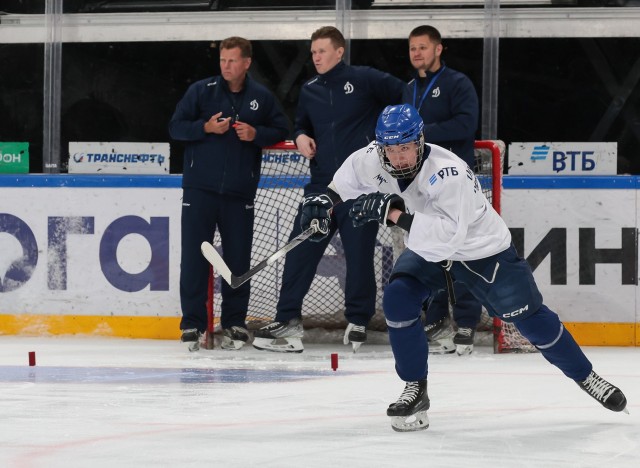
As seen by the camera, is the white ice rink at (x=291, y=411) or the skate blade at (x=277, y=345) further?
the skate blade at (x=277, y=345)

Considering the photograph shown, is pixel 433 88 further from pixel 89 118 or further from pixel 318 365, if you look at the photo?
pixel 89 118

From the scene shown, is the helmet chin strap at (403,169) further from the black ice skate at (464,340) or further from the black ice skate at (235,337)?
the black ice skate at (235,337)

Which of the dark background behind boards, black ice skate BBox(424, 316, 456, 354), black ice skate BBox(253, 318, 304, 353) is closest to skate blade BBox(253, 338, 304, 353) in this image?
black ice skate BBox(253, 318, 304, 353)

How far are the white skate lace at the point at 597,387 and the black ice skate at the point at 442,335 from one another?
1.86 metres

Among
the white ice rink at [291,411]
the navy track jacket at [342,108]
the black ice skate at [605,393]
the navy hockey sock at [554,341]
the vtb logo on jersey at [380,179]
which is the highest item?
the navy track jacket at [342,108]

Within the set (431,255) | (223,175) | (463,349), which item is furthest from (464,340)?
(431,255)

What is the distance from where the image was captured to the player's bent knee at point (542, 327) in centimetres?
383

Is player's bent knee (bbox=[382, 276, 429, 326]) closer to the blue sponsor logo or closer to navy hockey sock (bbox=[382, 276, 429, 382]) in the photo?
navy hockey sock (bbox=[382, 276, 429, 382])

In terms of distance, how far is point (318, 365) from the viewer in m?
5.38

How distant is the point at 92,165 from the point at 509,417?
3.42 meters

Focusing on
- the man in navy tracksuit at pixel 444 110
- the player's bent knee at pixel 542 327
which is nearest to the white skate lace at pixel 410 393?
the player's bent knee at pixel 542 327

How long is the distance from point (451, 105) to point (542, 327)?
2.01m

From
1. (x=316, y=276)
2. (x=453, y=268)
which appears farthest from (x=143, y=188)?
(x=453, y=268)

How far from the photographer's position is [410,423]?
12.1 ft
